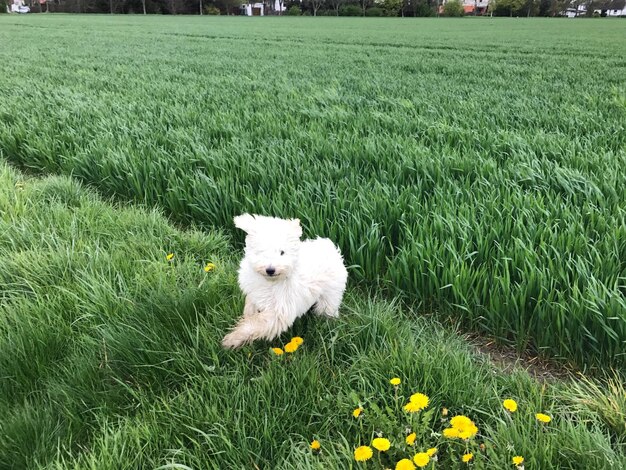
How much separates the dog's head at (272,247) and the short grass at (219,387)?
0.38 meters

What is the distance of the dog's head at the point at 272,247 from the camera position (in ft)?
4.93

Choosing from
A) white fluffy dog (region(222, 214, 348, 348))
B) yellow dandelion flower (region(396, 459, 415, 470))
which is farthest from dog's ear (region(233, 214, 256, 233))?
yellow dandelion flower (region(396, 459, 415, 470))

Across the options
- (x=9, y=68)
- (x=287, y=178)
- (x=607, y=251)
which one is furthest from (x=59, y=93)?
(x=607, y=251)

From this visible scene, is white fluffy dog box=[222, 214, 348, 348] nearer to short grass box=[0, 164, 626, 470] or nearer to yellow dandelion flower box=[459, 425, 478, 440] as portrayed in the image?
short grass box=[0, 164, 626, 470]

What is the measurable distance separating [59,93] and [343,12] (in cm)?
8033

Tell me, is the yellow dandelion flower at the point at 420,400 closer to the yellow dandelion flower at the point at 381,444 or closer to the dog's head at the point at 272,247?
the yellow dandelion flower at the point at 381,444

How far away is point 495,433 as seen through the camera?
1.35 meters

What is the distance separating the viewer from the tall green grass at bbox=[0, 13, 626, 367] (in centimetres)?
200

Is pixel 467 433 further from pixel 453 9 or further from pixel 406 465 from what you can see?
pixel 453 9

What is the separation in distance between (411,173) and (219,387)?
7.80 ft

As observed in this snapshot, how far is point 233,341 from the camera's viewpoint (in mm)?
1642

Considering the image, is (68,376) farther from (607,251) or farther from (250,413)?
(607,251)

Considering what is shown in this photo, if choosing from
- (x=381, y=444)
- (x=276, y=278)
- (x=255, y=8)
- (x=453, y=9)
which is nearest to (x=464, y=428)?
(x=381, y=444)

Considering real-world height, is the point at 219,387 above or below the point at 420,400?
below
